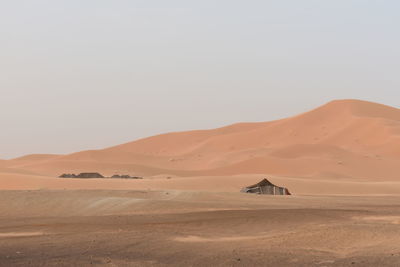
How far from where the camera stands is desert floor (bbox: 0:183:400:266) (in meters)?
14.1

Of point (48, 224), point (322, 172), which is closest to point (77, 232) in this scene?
point (48, 224)

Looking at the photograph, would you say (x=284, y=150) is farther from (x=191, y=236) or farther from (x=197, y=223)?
(x=191, y=236)

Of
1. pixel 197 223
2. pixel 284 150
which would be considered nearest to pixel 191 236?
pixel 197 223

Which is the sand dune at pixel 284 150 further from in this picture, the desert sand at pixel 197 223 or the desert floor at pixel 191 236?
the desert floor at pixel 191 236

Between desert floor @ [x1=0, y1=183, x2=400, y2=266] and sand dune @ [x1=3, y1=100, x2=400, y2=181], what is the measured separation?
41910mm

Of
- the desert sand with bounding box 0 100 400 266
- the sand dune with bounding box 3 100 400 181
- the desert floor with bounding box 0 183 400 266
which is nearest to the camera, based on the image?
the desert floor with bounding box 0 183 400 266

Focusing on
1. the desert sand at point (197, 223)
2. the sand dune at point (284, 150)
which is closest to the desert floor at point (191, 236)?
the desert sand at point (197, 223)

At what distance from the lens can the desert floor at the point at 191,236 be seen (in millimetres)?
14148

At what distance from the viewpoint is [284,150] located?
8219 cm

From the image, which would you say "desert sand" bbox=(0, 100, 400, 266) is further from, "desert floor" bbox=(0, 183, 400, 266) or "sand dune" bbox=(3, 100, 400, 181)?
"sand dune" bbox=(3, 100, 400, 181)

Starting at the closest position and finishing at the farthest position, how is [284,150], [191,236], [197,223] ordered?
[191,236] → [197,223] → [284,150]

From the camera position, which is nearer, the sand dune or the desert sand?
the desert sand

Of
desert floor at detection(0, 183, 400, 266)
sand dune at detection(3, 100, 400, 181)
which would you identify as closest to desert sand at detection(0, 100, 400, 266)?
desert floor at detection(0, 183, 400, 266)

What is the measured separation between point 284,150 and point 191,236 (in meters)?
65.2
